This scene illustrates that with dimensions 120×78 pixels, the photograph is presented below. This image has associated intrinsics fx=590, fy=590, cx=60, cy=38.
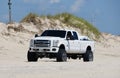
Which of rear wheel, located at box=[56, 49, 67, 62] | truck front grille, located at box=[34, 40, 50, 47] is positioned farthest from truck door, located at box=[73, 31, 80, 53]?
truck front grille, located at box=[34, 40, 50, 47]

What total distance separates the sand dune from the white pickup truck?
25.5 inches

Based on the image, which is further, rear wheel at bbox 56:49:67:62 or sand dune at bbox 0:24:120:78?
rear wheel at bbox 56:49:67:62

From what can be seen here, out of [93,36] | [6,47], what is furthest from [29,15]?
[6,47]

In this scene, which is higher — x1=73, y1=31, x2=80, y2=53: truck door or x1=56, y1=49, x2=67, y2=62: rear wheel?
x1=73, y1=31, x2=80, y2=53: truck door

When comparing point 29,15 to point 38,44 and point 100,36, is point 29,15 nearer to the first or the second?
point 100,36

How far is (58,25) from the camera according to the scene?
58719 mm

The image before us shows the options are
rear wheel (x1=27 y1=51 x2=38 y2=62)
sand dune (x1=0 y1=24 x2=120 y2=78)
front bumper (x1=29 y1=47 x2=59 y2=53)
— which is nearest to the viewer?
sand dune (x1=0 y1=24 x2=120 y2=78)

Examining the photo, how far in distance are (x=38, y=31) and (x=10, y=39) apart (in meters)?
6.49

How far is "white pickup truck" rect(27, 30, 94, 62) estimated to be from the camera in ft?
106

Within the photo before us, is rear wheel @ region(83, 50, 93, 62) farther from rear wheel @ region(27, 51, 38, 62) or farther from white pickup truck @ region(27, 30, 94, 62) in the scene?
rear wheel @ region(27, 51, 38, 62)

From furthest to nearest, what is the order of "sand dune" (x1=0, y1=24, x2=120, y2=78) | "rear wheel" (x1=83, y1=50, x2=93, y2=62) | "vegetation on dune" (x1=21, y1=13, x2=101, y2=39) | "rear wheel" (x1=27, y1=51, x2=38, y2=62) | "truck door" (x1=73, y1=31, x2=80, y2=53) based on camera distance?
"vegetation on dune" (x1=21, y1=13, x2=101, y2=39), "rear wheel" (x1=83, y1=50, x2=93, y2=62), "truck door" (x1=73, y1=31, x2=80, y2=53), "rear wheel" (x1=27, y1=51, x2=38, y2=62), "sand dune" (x1=0, y1=24, x2=120, y2=78)

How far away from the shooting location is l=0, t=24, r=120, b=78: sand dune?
72.7 feet

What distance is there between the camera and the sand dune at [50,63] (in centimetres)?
2216

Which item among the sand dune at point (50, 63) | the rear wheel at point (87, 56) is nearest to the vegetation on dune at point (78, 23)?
the sand dune at point (50, 63)
